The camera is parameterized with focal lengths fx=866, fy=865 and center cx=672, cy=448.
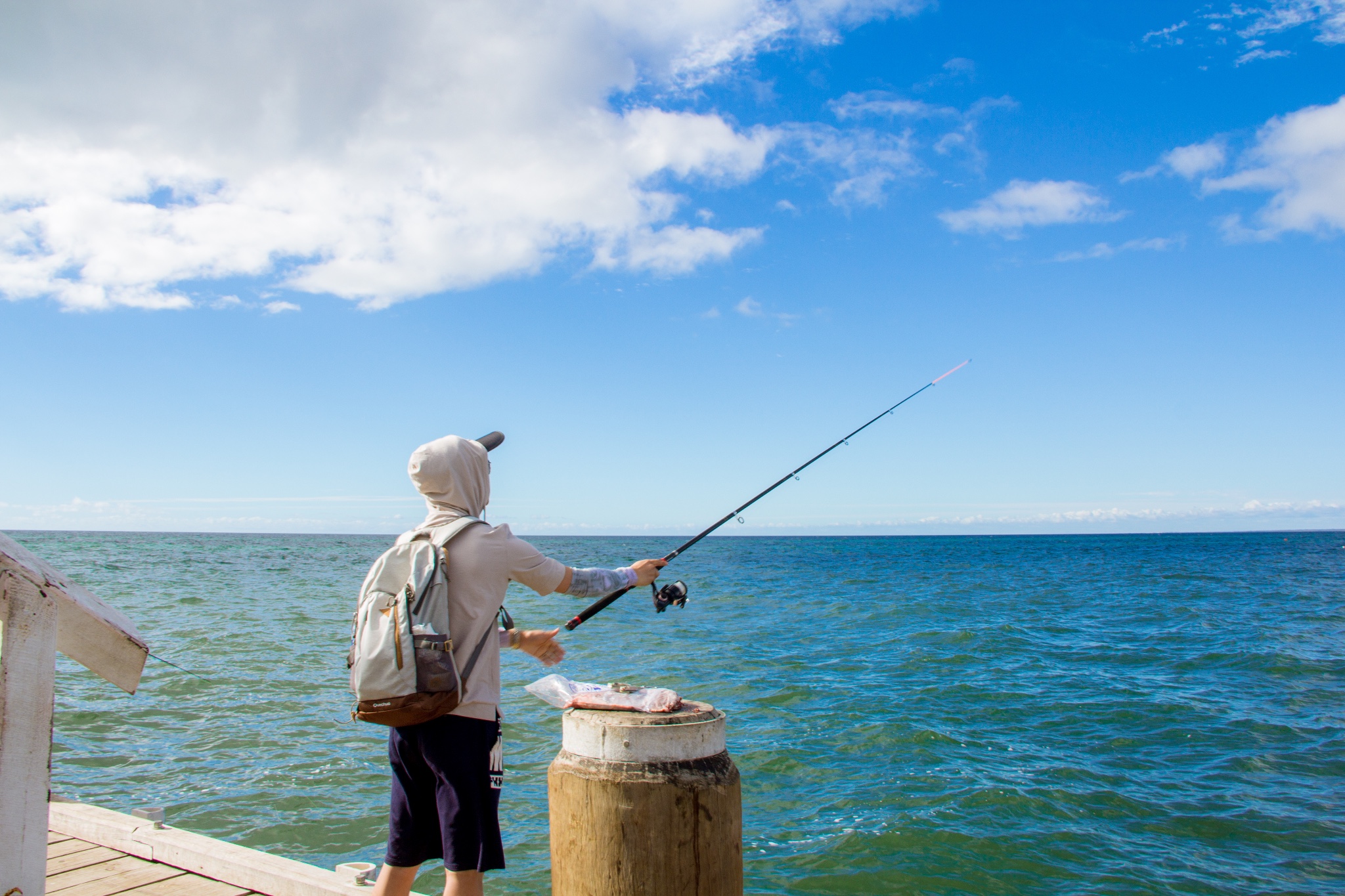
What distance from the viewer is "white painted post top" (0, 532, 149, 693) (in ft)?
5.38

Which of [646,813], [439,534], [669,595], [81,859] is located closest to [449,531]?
[439,534]

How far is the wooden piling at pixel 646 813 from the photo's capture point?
2.38 metres

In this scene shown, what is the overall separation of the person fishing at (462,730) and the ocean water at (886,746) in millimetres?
2859

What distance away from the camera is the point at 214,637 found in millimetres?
14492

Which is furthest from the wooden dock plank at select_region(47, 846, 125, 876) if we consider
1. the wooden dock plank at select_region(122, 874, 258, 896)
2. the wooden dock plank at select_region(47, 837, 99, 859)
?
the wooden dock plank at select_region(122, 874, 258, 896)

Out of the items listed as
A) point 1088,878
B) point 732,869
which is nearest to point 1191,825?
point 1088,878

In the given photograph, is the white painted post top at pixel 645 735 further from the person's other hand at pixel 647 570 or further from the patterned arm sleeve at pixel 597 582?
the person's other hand at pixel 647 570

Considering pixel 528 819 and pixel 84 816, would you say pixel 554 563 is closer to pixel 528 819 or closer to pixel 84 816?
pixel 84 816

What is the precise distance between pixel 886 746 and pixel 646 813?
22.4 ft

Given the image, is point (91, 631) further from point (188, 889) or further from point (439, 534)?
point (188, 889)

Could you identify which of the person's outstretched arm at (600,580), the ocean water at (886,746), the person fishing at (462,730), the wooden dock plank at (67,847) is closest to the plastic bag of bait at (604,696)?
the person fishing at (462,730)

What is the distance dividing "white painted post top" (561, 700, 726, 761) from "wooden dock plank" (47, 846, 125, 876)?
8.39 feet

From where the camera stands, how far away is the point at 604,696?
105 inches

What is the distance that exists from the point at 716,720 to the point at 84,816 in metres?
3.33
